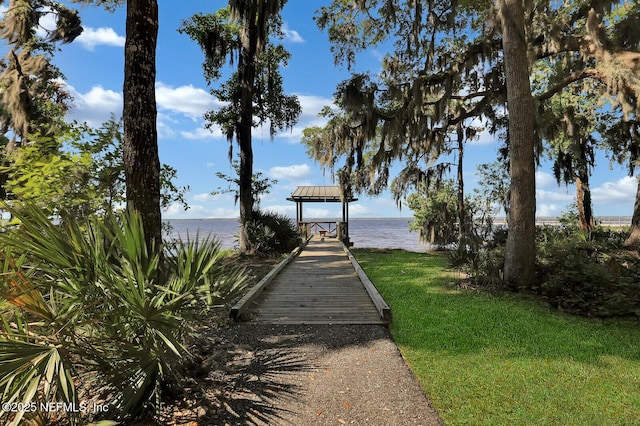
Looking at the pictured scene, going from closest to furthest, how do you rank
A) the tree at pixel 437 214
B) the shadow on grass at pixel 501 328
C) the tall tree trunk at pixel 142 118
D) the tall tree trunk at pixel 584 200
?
1. the shadow on grass at pixel 501 328
2. the tall tree trunk at pixel 142 118
3. the tall tree trunk at pixel 584 200
4. the tree at pixel 437 214

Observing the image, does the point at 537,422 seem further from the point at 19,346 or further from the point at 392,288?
the point at 392,288

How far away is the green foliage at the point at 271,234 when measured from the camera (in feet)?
41.6

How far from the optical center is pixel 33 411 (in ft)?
7.34

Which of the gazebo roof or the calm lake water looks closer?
the calm lake water

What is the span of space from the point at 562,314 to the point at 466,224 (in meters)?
11.0

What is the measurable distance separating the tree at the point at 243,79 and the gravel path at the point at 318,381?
874 cm

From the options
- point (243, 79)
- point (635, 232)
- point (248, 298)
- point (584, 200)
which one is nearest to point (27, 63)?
point (243, 79)

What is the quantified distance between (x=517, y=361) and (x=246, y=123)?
1165 cm

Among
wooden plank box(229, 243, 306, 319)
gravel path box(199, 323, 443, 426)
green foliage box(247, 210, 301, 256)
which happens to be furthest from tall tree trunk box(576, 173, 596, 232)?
gravel path box(199, 323, 443, 426)

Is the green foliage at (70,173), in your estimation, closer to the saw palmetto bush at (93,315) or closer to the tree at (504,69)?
the saw palmetto bush at (93,315)

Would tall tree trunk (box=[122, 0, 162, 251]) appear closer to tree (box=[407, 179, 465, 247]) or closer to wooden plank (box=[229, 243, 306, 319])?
wooden plank (box=[229, 243, 306, 319])

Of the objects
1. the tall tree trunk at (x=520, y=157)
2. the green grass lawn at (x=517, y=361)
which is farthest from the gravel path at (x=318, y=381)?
the tall tree trunk at (x=520, y=157)

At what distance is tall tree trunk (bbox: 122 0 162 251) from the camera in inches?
166

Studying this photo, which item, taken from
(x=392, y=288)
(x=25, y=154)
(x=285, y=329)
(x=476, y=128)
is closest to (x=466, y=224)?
(x=476, y=128)
